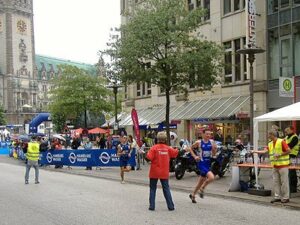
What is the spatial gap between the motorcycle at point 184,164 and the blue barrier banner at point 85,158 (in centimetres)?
464

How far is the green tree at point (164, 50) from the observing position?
923 inches

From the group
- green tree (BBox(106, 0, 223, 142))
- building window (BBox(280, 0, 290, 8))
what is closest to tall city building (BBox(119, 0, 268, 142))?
building window (BBox(280, 0, 290, 8))

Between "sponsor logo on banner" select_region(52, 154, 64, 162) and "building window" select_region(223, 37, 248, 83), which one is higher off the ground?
"building window" select_region(223, 37, 248, 83)

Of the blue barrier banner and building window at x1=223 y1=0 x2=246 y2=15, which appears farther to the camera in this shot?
building window at x1=223 y1=0 x2=246 y2=15

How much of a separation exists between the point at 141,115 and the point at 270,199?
28.2 m

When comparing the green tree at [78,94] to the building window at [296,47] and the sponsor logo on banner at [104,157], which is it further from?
the building window at [296,47]

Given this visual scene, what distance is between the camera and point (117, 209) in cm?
1173

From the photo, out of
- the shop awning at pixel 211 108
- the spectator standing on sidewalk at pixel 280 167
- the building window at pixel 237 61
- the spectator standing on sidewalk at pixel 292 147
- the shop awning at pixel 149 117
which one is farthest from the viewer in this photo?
the shop awning at pixel 149 117

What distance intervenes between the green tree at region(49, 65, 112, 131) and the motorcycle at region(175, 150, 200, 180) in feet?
125

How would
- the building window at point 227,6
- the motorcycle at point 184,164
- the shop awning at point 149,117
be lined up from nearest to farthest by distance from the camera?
1. the motorcycle at point 184,164
2. the building window at point 227,6
3. the shop awning at point 149,117

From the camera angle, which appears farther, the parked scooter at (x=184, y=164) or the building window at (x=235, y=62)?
the building window at (x=235, y=62)

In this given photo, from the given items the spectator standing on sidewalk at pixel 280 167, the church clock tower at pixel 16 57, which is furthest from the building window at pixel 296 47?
the church clock tower at pixel 16 57

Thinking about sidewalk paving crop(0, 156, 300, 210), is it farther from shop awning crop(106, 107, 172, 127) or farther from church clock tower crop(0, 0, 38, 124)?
church clock tower crop(0, 0, 38, 124)

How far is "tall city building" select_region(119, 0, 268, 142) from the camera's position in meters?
29.9
